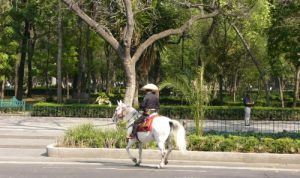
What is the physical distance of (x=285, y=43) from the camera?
3064 centimetres

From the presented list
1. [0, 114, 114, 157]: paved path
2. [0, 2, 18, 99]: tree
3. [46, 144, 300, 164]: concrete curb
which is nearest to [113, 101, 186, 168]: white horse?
[46, 144, 300, 164]: concrete curb

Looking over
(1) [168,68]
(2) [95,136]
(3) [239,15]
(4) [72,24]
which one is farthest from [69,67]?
(2) [95,136]

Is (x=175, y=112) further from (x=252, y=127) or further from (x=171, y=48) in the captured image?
(x=171, y=48)

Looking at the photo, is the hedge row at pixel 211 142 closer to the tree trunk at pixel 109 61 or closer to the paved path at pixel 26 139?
the paved path at pixel 26 139

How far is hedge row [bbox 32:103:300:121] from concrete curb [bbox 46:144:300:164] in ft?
54.7

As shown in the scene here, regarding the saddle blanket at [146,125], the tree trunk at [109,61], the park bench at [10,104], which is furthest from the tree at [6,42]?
the saddle blanket at [146,125]

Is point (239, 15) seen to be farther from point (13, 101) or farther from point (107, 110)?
point (13, 101)

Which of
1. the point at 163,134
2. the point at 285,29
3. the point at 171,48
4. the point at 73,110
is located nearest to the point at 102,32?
the point at 163,134

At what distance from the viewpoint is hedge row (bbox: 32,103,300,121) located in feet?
107

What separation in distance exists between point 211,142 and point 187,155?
947 mm

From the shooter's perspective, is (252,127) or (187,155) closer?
(187,155)

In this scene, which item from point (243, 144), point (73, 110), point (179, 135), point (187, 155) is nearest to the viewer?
point (179, 135)

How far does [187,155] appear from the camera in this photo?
50.1 feet

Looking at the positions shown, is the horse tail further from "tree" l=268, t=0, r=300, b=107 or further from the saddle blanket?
"tree" l=268, t=0, r=300, b=107
